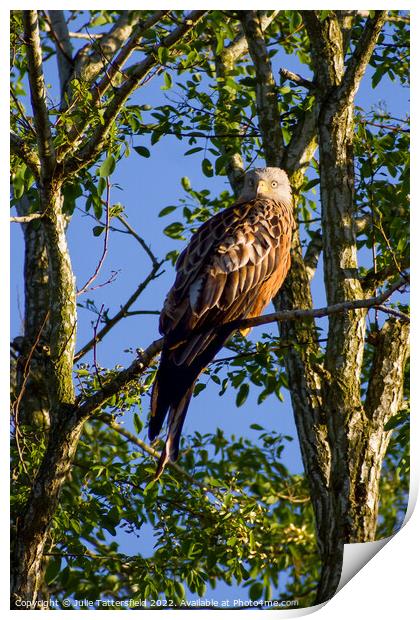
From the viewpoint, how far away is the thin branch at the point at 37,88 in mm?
3170

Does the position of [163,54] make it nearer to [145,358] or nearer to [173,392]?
[145,358]

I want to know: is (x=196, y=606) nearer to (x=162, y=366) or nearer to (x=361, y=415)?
(x=162, y=366)

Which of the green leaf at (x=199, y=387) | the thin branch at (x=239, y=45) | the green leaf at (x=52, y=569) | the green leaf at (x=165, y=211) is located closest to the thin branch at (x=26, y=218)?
the green leaf at (x=165, y=211)

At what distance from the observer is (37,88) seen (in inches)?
126

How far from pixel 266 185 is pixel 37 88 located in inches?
44.4

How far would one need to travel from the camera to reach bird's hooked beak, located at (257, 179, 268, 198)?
12.8 feet

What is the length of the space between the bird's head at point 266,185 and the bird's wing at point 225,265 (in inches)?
5.6

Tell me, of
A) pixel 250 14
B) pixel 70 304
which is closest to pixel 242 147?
pixel 250 14

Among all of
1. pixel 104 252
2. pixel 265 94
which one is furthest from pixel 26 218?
pixel 265 94

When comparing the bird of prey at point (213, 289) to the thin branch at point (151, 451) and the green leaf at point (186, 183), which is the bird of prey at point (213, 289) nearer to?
the green leaf at point (186, 183)

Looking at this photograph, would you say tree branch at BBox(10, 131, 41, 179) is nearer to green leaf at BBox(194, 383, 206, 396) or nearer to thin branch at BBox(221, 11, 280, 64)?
green leaf at BBox(194, 383, 206, 396)

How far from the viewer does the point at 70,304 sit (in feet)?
11.2


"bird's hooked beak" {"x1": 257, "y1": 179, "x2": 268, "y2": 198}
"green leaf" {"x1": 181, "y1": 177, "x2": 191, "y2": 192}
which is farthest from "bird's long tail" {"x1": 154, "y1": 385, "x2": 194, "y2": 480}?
"bird's hooked beak" {"x1": 257, "y1": 179, "x2": 268, "y2": 198}

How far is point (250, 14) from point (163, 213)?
3.81 ft
